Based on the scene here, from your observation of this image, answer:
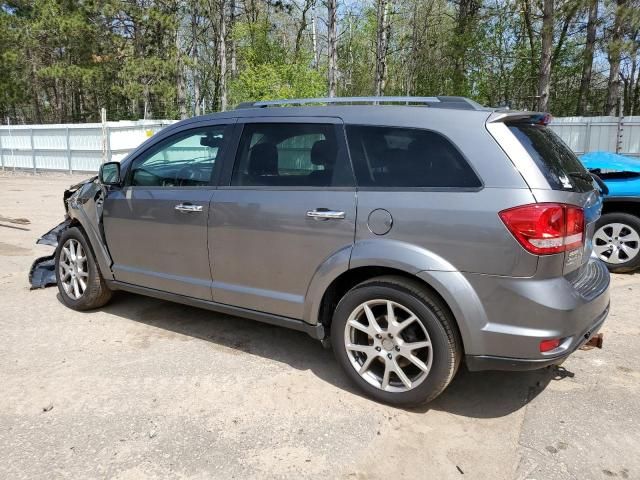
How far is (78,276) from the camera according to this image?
4820 millimetres

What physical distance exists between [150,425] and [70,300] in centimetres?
236

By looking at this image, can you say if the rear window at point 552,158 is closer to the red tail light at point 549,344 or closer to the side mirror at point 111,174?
the red tail light at point 549,344

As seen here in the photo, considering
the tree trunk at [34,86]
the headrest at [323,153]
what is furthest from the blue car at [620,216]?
the tree trunk at [34,86]

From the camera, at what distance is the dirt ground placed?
2.67 meters

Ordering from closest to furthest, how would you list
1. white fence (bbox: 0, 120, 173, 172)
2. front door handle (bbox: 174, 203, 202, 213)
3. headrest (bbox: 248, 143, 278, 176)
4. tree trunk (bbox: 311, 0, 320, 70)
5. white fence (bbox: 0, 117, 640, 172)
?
headrest (bbox: 248, 143, 278, 176) → front door handle (bbox: 174, 203, 202, 213) → white fence (bbox: 0, 117, 640, 172) → white fence (bbox: 0, 120, 173, 172) → tree trunk (bbox: 311, 0, 320, 70)

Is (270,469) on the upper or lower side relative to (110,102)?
lower

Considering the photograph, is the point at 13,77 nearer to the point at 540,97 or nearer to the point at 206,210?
the point at 540,97

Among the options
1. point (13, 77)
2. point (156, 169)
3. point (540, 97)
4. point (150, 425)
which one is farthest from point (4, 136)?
point (150, 425)

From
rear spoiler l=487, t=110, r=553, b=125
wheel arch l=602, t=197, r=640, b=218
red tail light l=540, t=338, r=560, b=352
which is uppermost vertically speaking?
rear spoiler l=487, t=110, r=553, b=125

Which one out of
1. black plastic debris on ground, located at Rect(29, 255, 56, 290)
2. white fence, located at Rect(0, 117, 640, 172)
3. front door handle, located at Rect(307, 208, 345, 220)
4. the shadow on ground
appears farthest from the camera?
white fence, located at Rect(0, 117, 640, 172)

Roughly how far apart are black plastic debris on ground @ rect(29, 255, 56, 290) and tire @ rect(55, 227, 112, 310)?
0.66 m

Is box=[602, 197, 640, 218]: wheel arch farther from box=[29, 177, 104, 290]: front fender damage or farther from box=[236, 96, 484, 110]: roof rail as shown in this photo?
box=[29, 177, 104, 290]: front fender damage

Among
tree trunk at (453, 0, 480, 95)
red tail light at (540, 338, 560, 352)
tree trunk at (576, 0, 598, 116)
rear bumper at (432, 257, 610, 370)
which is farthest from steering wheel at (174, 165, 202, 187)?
tree trunk at (453, 0, 480, 95)

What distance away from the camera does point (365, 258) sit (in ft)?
10.1
